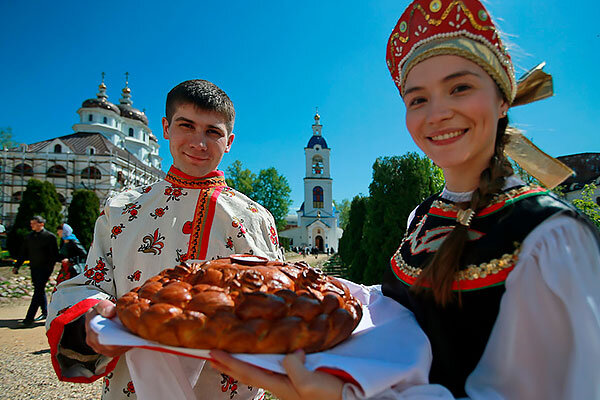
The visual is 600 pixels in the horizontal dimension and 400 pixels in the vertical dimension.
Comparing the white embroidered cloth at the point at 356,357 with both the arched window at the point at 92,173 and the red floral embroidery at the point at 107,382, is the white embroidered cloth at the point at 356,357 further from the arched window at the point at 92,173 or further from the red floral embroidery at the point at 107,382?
the arched window at the point at 92,173

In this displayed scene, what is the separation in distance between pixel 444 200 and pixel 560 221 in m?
0.56

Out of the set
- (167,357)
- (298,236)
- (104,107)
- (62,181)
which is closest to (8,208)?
(62,181)

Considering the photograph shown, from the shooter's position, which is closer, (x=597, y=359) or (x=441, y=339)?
(x=597, y=359)

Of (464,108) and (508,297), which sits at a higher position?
(464,108)

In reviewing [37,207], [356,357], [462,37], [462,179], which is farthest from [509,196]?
[37,207]

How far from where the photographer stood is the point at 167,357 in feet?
4.47

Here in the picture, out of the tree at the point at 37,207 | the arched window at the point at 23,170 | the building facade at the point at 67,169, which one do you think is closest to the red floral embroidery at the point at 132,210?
the tree at the point at 37,207

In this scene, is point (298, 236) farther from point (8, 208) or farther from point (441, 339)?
point (441, 339)

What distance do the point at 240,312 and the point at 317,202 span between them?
58387 mm

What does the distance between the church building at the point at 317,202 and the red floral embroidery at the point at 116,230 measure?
55.8 metres

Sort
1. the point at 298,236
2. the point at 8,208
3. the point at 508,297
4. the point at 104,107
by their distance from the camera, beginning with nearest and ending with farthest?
the point at 508,297 → the point at 8,208 → the point at 104,107 → the point at 298,236

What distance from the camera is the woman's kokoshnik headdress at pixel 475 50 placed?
137cm

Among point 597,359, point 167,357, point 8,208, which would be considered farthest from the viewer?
point 8,208

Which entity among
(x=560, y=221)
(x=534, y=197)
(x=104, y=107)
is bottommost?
(x=560, y=221)
